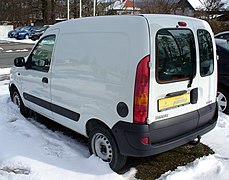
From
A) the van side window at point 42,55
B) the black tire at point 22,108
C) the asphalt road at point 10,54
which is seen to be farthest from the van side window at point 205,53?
the asphalt road at point 10,54

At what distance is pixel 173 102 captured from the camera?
3424 mm

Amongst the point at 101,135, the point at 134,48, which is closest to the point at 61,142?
the point at 101,135

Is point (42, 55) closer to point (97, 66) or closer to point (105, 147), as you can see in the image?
point (97, 66)

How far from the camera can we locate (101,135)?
3.76m

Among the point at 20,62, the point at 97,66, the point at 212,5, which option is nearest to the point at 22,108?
the point at 20,62

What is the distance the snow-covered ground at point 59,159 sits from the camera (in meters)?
3.55

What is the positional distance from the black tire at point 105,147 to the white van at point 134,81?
0.01m

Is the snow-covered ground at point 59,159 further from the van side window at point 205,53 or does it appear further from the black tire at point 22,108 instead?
the van side window at point 205,53

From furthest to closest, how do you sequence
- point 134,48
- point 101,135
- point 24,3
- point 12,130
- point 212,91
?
point 24,3
point 12,130
point 212,91
point 101,135
point 134,48

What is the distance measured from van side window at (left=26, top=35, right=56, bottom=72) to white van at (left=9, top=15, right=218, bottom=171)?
13 centimetres

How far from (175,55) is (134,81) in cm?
64

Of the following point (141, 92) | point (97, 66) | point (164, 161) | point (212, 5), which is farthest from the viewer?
point (212, 5)

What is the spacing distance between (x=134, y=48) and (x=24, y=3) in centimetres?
4345

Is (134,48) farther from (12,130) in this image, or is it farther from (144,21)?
(12,130)
